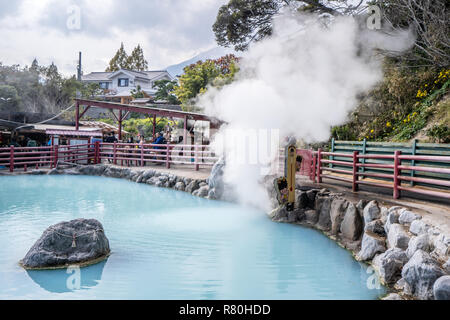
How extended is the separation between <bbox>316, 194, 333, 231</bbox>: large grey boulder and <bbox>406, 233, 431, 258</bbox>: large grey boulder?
2.57 metres

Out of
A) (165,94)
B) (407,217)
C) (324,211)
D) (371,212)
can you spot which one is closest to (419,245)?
(407,217)

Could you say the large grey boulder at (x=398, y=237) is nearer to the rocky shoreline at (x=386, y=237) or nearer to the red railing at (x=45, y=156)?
the rocky shoreline at (x=386, y=237)

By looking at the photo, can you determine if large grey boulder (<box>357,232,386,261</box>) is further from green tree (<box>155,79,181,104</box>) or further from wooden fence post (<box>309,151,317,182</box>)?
green tree (<box>155,79,181,104</box>)

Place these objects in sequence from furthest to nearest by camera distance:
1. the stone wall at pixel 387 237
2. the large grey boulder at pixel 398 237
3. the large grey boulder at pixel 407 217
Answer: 1. the large grey boulder at pixel 407 217
2. the large grey boulder at pixel 398 237
3. the stone wall at pixel 387 237

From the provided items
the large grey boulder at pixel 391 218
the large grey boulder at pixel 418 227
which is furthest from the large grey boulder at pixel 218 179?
the large grey boulder at pixel 418 227

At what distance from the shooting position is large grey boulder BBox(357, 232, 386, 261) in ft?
17.5

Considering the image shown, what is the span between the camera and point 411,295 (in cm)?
412

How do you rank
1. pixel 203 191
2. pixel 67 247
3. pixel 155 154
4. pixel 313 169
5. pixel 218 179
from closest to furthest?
pixel 67 247
pixel 313 169
pixel 218 179
pixel 203 191
pixel 155 154

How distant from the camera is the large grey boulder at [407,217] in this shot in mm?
5105

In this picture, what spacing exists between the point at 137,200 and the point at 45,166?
9428mm

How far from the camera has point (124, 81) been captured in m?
42.2

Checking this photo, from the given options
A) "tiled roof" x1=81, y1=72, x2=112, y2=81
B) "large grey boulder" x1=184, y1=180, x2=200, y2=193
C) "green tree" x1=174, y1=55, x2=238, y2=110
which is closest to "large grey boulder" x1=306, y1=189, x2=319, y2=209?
"large grey boulder" x1=184, y1=180, x2=200, y2=193

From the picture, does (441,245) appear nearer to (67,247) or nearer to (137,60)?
(67,247)

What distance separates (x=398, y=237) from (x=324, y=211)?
2.54 metres
